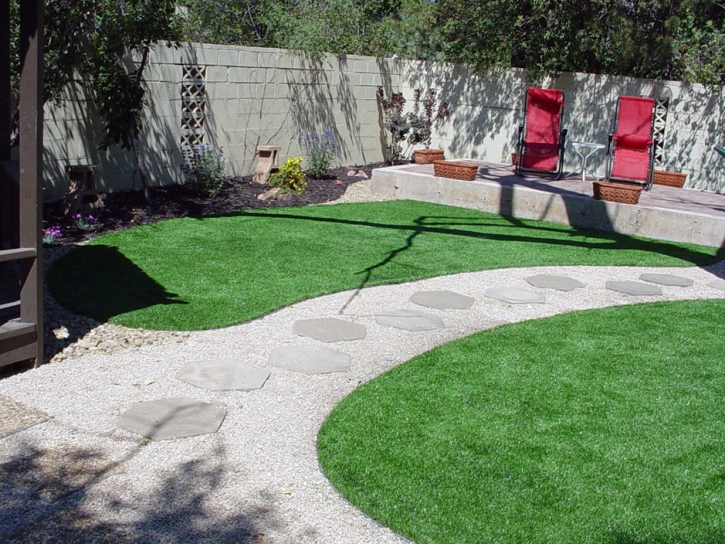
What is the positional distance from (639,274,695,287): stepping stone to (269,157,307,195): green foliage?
5.20 meters

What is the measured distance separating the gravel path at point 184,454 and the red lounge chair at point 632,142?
6.50m

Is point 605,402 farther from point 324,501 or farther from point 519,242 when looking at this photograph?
point 519,242

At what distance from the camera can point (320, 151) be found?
40.3ft

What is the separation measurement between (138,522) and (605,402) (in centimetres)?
257

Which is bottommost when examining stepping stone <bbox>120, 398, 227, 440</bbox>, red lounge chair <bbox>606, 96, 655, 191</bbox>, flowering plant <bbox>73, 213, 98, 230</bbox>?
stepping stone <bbox>120, 398, 227, 440</bbox>

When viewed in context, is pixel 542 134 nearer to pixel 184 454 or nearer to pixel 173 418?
pixel 173 418

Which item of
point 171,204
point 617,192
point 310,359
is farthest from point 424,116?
point 310,359

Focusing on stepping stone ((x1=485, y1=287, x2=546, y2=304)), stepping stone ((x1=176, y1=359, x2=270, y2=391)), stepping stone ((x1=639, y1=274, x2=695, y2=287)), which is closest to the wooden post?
stepping stone ((x1=176, y1=359, x2=270, y2=391))

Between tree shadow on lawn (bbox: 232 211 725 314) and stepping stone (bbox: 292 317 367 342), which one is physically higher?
tree shadow on lawn (bbox: 232 211 725 314)

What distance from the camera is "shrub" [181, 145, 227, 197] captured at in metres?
9.91

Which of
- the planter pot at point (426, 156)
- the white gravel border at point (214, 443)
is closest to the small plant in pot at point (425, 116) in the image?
the planter pot at point (426, 156)

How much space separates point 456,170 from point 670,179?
3531mm

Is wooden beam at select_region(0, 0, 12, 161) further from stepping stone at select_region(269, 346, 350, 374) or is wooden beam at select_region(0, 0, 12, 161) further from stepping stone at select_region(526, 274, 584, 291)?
stepping stone at select_region(526, 274, 584, 291)

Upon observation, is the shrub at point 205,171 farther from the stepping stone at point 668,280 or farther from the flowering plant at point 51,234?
the stepping stone at point 668,280
